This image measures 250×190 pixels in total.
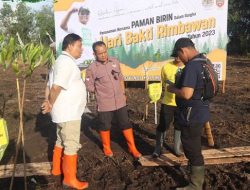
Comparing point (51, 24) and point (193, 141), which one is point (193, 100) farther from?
point (51, 24)

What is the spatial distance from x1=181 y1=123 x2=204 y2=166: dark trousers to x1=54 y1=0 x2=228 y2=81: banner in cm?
676

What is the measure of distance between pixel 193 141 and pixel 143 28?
7445 mm

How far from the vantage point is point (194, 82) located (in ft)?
12.8

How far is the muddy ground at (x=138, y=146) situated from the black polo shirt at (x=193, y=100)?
0.99m

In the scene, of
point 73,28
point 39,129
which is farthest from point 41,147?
point 73,28

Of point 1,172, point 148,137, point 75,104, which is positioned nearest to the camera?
point 75,104

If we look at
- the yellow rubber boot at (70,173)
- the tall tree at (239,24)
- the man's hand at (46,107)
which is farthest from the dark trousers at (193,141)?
the tall tree at (239,24)

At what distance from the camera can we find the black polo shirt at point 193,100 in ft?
12.8

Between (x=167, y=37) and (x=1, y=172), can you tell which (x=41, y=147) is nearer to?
(x=1, y=172)

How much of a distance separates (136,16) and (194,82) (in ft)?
24.7

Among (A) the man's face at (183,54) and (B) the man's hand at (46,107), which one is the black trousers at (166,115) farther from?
(B) the man's hand at (46,107)

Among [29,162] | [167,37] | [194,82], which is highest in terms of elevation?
[167,37]

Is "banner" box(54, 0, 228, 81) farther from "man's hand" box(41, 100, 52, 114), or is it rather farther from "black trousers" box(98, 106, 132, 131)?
"man's hand" box(41, 100, 52, 114)

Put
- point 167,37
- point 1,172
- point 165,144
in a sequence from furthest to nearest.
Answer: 1. point 167,37
2. point 165,144
3. point 1,172
